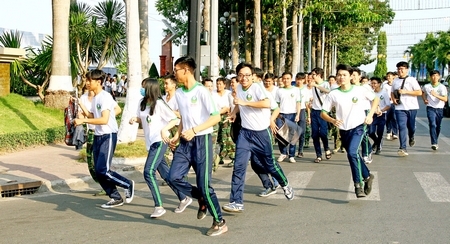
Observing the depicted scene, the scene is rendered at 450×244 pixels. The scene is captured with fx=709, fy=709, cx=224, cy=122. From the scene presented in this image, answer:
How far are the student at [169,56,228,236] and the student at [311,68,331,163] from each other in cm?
693

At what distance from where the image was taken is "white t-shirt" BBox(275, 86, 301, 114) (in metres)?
14.3

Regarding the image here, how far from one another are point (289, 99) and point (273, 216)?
245 inches

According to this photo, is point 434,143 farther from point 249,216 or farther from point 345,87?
point 249,216

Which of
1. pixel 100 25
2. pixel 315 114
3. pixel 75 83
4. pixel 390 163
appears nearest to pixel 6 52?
pixel 75 83

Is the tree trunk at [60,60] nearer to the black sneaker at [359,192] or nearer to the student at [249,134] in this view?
the student at [249,134]

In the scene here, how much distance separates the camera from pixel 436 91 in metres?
15.7

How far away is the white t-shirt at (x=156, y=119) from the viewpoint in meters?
8.68

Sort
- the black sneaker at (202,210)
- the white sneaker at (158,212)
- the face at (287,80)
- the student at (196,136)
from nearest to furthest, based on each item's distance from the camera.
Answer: the student at (196,136) < the black sneaker at (202,210) < the white sneaker at (158,212) < the face at (287,80)

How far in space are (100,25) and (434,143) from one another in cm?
1292

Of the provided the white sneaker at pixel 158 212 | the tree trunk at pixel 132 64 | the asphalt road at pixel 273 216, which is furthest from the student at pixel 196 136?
the tree trunk at pixel 132 64

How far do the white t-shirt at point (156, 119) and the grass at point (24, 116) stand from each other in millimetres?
7756

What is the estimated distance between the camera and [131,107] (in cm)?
1476

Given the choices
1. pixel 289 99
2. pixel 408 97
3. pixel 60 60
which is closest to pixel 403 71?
pixel 408 97

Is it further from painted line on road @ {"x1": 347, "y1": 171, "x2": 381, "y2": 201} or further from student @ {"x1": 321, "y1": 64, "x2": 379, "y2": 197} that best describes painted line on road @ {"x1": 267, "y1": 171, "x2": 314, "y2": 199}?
student @ {"x1": 321, "y1": 64, "x2": 379, "y2": 197}
